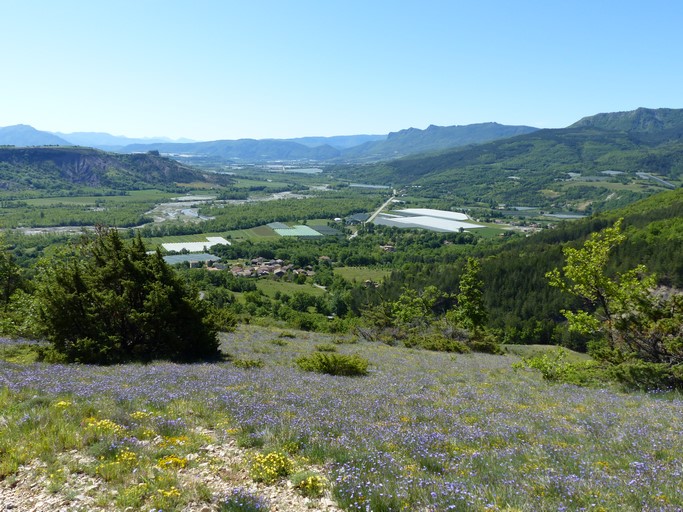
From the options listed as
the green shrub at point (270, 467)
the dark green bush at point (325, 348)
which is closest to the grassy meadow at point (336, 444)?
the green shrub at point (270, 467)

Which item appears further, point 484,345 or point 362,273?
point 362,273

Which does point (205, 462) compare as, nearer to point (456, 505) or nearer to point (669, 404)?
point (456, 505)

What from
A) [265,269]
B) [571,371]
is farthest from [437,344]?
[265,269]

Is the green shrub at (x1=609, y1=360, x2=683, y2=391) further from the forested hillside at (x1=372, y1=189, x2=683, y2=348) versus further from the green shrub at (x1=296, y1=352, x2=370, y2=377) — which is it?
the forested hillside at (x1=372, y1=189, x2=683, y2=348)

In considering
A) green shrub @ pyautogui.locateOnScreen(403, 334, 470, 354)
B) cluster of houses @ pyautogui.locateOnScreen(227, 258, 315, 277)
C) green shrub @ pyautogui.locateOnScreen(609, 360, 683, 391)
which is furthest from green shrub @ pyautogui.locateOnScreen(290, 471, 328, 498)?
cluster of houses @ pyautogui.locateOnScreen(227, 258, 315, 277)

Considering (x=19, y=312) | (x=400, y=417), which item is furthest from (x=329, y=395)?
(x=19, y=312)

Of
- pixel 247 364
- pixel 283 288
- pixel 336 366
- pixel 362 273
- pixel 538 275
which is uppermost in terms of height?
pixel 247 364

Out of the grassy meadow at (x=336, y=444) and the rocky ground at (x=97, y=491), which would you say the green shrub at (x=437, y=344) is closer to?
the grassy meadow at (x=336, y=444)

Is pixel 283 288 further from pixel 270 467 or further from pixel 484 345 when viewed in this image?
pixel 270 467
